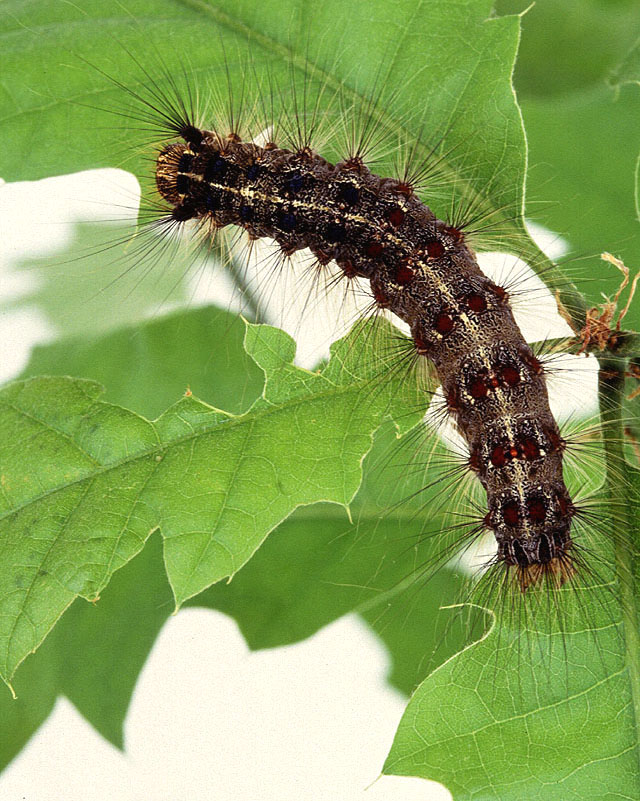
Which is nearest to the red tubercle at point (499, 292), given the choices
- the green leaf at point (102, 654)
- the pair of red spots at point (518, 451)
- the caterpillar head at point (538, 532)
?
the pair of red spots at point (518, 451)

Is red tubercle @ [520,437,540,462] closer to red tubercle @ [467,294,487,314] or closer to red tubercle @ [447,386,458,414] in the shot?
red tubercle @ [447,386,458,414]

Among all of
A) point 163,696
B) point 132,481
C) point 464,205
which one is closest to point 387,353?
point 464,205

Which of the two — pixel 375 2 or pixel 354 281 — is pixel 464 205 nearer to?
pixel 354 281

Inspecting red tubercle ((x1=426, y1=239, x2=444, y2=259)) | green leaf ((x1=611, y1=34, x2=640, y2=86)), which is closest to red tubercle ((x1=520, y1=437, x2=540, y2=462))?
red tubercle ((x1=426, y1=239, x2=444, y2=259))

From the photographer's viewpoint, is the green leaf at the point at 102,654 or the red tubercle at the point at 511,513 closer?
the red tubercle at the point at 511,513

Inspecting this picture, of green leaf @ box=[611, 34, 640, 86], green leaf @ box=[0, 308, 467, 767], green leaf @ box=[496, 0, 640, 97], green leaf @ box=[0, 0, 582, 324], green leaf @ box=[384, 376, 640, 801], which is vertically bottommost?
green leaf @ box=[384, 376, 640, 801]

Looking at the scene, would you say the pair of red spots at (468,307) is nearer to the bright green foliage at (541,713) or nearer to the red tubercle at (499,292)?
the red tubercle at (499,292)
